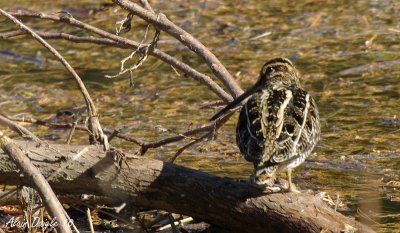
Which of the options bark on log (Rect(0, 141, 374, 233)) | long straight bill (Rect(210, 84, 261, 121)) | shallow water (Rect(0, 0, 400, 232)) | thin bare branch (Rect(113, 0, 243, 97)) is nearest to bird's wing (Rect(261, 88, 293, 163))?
bark on log (Rect(0, 141, 374, 233))

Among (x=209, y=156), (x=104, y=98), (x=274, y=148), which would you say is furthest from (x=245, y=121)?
(x=104, y=98)

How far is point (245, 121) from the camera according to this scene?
4730 mm

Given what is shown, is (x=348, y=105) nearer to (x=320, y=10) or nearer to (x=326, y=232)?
(x=320, y=10)

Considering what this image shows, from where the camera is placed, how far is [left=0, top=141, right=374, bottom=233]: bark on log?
4.52 m

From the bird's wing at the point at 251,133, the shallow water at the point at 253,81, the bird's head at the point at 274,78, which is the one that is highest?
the bird's head at the point at 274,78

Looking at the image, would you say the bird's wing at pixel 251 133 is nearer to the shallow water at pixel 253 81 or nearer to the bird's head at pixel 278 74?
the bird's head at pixel 278 74

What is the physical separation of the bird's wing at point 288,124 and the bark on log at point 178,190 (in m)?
0.22

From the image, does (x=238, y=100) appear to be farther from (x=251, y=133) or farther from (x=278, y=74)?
(x=251, y=133)

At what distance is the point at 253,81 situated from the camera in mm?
8719

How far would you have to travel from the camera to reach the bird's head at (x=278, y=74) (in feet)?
17.5

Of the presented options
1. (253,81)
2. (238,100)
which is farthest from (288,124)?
(253,81)

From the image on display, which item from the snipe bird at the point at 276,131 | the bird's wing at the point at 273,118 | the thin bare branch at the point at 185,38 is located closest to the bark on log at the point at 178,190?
the snipe bird at the point at 276,131

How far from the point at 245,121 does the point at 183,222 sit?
753mm

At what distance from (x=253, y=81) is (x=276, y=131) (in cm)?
421
